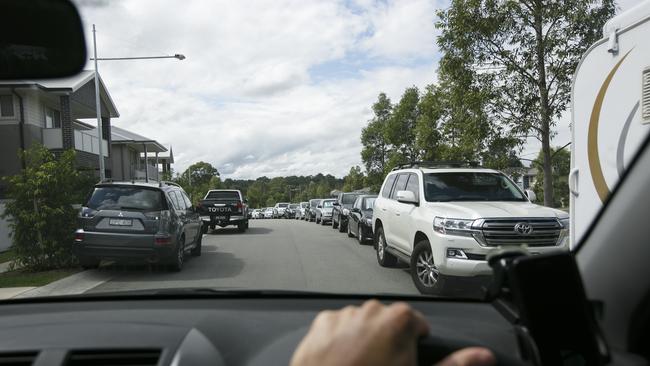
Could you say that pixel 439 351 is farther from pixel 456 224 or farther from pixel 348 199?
pixel 348 199

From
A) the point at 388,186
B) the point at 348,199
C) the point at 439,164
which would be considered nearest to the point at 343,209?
the point at 348,199

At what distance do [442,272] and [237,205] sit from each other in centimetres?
1680

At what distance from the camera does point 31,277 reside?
1005 centimetres

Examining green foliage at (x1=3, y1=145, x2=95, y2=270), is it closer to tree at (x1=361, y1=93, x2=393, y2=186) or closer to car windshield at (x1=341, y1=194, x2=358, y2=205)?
car windshield at (x1=341, y1=194, x2=358, y2=205)

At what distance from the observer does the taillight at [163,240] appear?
10031mm

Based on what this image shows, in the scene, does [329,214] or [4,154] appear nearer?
[4,154]

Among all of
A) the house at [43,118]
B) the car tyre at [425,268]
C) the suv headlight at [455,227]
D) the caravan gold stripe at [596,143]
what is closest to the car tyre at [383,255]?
the car tyre at [425,268]

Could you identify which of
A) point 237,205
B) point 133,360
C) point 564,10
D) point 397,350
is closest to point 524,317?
point 397,350

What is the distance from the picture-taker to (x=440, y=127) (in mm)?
25688

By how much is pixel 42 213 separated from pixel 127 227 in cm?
243

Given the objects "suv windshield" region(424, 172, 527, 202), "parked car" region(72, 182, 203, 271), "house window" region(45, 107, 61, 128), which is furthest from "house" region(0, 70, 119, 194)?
"suv windshield" region(424, 172, 527, 202)

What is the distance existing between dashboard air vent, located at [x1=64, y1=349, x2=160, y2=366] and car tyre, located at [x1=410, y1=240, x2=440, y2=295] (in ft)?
19.4

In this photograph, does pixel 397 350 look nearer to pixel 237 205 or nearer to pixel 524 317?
pixel 524 317

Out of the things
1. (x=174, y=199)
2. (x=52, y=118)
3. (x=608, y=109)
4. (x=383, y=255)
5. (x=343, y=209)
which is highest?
(x=52, y=118)
